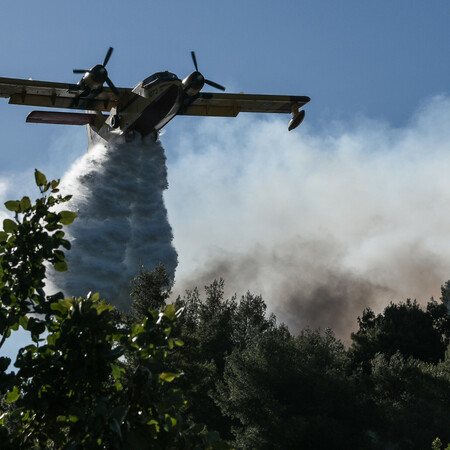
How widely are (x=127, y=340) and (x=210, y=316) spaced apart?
55825 mm

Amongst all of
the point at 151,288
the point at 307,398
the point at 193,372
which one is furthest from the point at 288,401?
the point at 151,288

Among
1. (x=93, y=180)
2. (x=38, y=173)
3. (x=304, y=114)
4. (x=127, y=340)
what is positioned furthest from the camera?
(x=93, y=180)

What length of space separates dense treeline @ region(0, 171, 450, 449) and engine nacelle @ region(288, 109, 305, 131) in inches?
484

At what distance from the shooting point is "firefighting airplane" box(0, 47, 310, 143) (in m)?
40.6

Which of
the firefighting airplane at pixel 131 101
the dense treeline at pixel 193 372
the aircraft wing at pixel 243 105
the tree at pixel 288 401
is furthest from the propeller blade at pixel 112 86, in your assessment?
the tree at pixel 288 401

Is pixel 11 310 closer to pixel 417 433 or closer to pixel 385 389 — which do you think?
pixel 417 433

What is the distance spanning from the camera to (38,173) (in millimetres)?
6863

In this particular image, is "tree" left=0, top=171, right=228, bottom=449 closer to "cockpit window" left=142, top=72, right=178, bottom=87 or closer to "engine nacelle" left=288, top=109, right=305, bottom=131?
"cockpit window" left=142, top=72, right=178, bottom=87

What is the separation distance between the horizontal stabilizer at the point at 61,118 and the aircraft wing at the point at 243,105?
595 centimetres

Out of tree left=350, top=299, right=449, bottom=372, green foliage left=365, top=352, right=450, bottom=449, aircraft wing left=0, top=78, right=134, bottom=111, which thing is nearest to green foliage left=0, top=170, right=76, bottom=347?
green foliage left=365, top=352, right=450, bottom=449

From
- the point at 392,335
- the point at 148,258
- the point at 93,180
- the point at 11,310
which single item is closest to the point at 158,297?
the point at 148,258

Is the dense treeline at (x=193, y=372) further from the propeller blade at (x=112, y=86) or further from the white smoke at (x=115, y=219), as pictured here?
the propeller blade at (x=112, y=86)

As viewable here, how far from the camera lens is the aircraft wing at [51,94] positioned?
42812 millimetres

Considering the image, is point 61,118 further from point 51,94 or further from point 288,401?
point 288,401
